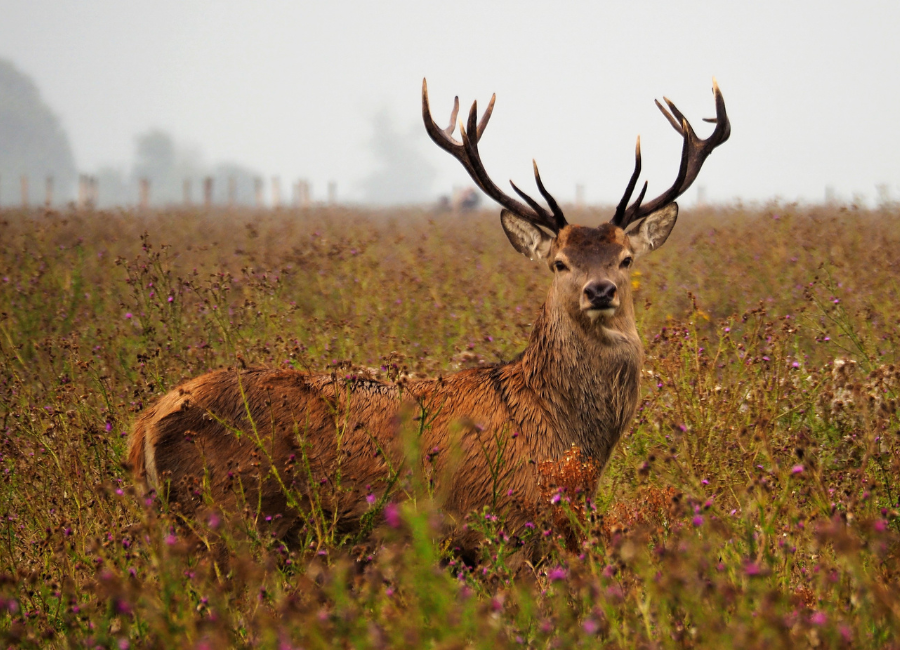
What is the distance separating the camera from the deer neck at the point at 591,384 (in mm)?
3930

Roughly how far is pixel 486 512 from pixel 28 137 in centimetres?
12015

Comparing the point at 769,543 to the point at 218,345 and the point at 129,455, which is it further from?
the point at 218,345

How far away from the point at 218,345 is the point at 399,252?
5210mm

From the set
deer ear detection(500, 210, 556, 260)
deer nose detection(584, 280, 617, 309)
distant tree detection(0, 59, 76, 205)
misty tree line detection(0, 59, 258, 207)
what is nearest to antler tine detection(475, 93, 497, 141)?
deer ear detection(500, 210, 556, 260)

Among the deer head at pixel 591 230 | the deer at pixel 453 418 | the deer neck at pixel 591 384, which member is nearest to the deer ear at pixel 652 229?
the deer head at pixel 591 230

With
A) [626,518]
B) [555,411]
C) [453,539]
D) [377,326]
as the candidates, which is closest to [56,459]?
[453,539]

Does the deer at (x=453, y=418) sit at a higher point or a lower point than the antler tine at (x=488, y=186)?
lower

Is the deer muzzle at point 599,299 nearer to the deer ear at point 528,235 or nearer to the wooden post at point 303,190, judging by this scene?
the deer ear at point 528,235

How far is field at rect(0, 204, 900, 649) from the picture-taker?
2.03m

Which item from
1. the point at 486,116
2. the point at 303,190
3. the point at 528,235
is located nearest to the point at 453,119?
the point at 486,116

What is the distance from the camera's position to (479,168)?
4.70m

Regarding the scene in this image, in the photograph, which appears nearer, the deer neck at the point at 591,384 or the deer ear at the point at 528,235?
the deer neck at the point at 591,384

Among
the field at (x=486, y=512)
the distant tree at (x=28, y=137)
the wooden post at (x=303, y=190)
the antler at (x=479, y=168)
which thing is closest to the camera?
the field at (x=486, y=512)

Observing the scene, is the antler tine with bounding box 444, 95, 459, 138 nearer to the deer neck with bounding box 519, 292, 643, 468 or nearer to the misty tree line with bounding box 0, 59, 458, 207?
the deer neck with bounding box 519, 292, 643, 468
